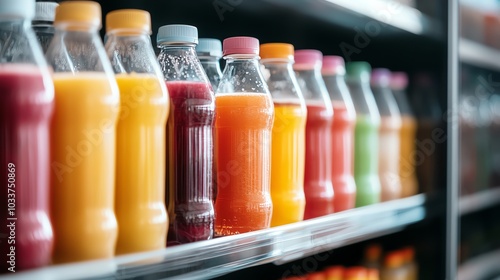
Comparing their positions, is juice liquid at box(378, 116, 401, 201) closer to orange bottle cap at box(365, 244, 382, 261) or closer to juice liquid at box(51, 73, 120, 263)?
orange bottle cap at box(365, 244, 382, 261)

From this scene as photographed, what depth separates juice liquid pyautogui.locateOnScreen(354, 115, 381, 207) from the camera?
62.6 inches

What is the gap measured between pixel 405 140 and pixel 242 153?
89cm

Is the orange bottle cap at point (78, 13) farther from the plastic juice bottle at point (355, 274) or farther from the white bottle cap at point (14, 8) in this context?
the plastic juice bottle at point (355, 274)

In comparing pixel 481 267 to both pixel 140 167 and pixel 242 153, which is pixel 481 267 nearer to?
pixel 242 153

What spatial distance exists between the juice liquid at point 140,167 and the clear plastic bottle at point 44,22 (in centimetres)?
14

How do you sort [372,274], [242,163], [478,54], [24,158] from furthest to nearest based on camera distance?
[478,54], [372,274], [242,163], [24,158]

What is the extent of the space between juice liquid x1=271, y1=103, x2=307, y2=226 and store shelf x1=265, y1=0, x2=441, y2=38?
280 mm

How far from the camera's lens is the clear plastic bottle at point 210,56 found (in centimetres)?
121

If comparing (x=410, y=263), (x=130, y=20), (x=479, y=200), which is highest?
(x=130, y=20)

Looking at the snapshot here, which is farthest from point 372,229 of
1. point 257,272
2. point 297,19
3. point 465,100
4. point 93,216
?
point 465,100

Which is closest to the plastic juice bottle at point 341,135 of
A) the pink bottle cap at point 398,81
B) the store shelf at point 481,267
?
the pink bottle cap at point 398,81

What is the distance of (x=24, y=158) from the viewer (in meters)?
0.75

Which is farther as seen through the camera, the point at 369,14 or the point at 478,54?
the point at 478,54

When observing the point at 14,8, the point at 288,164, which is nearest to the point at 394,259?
the point at 288,164
